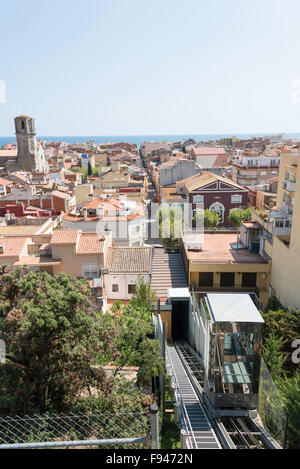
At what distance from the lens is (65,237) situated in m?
19.6

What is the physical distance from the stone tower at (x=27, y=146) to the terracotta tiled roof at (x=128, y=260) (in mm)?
57749

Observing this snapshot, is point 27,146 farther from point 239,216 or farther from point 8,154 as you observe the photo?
point 239,216

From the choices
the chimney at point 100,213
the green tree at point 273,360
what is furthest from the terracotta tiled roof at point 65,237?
the green tree at point 273,360

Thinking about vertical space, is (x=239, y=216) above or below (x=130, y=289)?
above

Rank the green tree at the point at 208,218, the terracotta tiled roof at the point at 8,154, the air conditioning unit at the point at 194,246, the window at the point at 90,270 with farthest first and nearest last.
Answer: the terracotta tiled roof at the point at 8,154 → the green tree at the point at 208,218 → the air conditioning unit at the point at 194,246 → the window at the point at 90,270

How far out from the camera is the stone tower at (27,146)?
70875mm

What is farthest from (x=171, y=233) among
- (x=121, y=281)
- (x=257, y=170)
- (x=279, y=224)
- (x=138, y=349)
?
(x=257, y=170)

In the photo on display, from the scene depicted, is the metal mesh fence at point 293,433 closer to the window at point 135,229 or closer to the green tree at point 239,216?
the window at point 135,229

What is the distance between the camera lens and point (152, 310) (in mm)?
17062

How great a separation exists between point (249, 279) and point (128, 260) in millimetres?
7587

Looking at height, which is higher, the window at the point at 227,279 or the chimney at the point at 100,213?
the chimney at the point at 100,213
